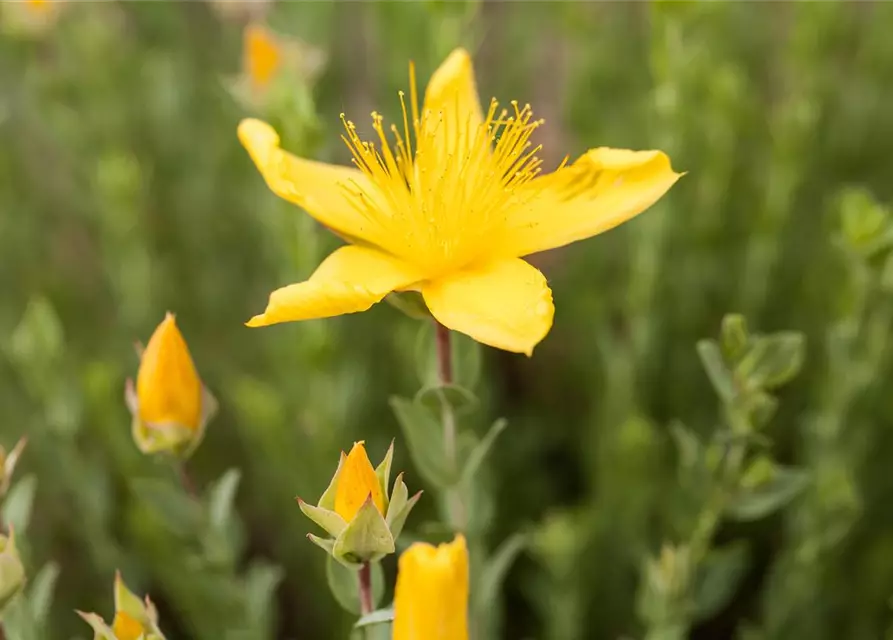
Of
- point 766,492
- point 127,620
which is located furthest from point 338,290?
point 766,492

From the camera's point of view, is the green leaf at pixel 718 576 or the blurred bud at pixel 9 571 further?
the green leaf at pixel 718 576

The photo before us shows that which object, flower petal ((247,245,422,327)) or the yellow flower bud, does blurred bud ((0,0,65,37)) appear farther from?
the yellow flower bud

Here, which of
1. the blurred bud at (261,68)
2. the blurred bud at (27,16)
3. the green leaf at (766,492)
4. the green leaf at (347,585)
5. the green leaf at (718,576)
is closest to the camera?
the green leaf at (347,585)

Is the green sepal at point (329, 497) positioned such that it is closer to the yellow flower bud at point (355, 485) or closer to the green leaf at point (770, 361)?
the yellow flower bud at point (355, 485)

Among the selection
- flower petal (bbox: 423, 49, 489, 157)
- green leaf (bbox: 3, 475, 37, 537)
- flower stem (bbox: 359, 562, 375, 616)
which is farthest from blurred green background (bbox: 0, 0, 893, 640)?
flower stem (bbox: 359, 562, 375, 616)

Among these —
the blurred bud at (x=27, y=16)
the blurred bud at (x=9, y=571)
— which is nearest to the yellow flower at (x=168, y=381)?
the blurred bud at (x=9, y=571)

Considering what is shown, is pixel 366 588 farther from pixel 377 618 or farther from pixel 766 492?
pixel 766 492

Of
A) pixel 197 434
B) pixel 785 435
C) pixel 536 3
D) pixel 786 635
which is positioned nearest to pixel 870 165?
pixel 785 435
